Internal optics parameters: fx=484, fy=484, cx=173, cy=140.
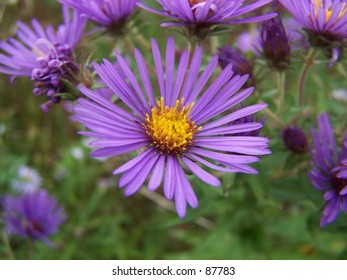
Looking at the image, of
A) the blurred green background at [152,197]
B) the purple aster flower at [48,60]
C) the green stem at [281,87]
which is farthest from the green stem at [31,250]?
the green stem at [281,87]

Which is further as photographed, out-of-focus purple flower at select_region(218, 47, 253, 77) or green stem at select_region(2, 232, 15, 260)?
green stem at select_region(2, 232, 15, 260)

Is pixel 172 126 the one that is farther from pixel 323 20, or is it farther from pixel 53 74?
pixel 323 20

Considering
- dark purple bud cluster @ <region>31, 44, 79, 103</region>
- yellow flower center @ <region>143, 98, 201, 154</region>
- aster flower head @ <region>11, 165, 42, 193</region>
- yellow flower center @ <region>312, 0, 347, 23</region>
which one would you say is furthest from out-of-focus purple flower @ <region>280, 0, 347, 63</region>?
aster flower head @ <region>11, 165, 42, 193</region>

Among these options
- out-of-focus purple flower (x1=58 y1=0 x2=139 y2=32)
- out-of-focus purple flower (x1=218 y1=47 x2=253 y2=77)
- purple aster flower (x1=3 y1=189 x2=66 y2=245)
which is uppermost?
out-of-focus purple flower (x1=58 y1=0 x2=139 y2=32)

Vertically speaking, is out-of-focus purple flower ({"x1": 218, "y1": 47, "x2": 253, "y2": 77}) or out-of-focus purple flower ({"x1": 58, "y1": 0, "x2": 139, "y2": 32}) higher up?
out-of-focus purple flower ({"x1": 58, "y1": 0, "x2": 139, "y2": 32})

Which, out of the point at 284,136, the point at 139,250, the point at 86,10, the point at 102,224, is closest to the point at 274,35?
the point at 284,136

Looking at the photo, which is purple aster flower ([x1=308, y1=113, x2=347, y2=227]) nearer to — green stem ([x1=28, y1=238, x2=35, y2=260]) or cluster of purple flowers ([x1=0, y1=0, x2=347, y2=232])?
cluster of purple flowers ([x1=0, y1=0, x2=347, y2=232])

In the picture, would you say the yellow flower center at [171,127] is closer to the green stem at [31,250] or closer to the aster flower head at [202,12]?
the aster flower head at [202,12]

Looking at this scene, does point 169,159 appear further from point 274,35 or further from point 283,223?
point 283,223
